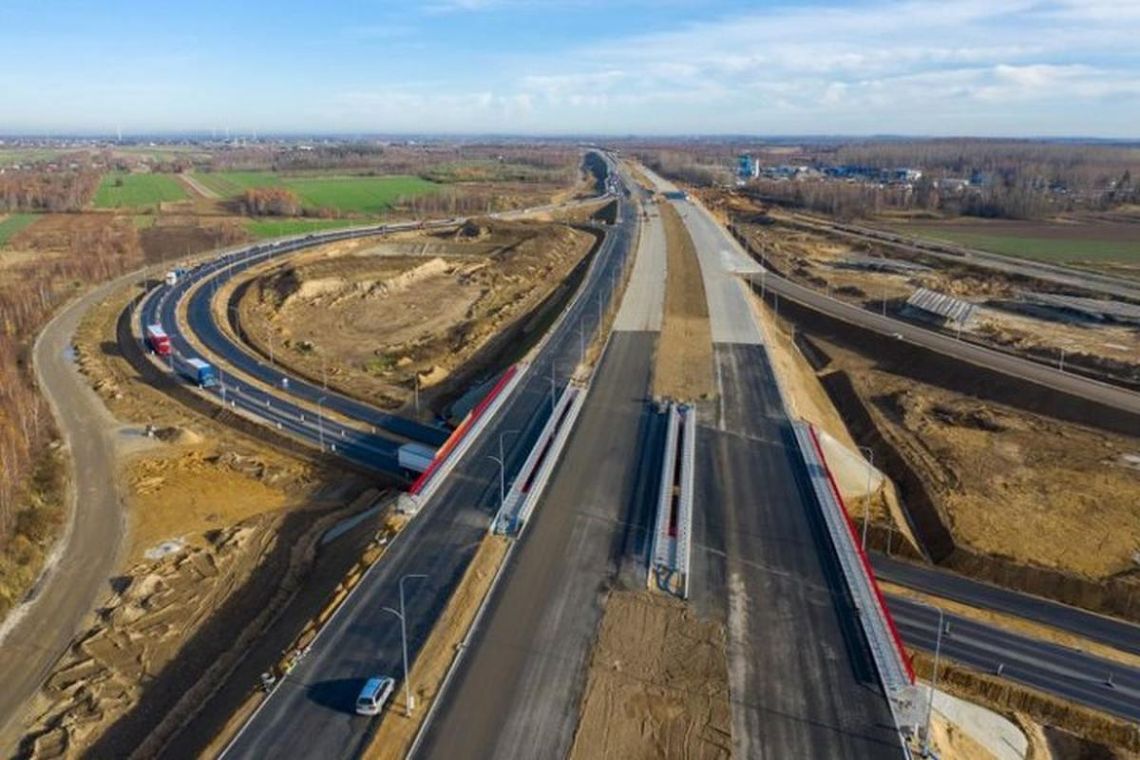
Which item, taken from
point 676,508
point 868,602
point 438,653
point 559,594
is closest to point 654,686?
point 559,594

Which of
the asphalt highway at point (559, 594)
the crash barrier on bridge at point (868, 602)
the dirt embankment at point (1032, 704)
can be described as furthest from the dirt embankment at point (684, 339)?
the dirt embankment at point (1032, 704)

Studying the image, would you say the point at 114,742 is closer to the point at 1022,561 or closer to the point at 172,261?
the point at 1022,561

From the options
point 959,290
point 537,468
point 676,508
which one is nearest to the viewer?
point 676,508

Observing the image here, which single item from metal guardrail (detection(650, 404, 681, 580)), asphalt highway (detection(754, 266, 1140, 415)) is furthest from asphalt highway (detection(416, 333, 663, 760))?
asphalt highway (detection(754, 266, 1140, 415))

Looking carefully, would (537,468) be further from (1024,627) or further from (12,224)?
(12,224)

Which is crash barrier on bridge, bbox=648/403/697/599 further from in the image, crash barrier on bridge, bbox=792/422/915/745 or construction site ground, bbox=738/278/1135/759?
construction site ground, bbox=738/278/1135/759

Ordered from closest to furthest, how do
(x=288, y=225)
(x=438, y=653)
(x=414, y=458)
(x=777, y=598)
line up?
(x=438, y=653) → (x=777, y=598) → (x=414, y=458) → (x=288, y=225)
